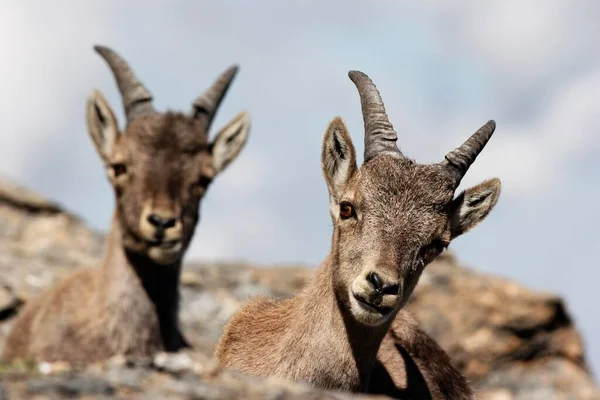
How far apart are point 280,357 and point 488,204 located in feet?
9.33

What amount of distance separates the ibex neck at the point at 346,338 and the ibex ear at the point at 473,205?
165 centimetres

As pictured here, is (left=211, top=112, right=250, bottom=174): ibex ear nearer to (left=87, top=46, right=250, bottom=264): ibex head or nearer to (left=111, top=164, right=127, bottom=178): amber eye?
(left=87, top=46, right=250, bottom=264): ibex head

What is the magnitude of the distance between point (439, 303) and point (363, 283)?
14918 millimetres

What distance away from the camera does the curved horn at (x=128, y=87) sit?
18094mm

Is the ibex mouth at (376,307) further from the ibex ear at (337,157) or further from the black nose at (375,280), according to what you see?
the ibex ear at (337,157)

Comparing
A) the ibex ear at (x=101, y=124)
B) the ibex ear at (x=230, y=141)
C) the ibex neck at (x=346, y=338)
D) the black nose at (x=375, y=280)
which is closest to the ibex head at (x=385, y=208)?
the black nose at (x=375, y=280)

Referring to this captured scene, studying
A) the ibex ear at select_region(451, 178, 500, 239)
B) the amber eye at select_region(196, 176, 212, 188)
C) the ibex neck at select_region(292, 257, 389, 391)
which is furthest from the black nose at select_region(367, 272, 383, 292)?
the amber eye at select_region(196, 176, 212, 188)

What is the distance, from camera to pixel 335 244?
36.8 feet

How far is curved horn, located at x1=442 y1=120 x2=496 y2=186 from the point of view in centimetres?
1175

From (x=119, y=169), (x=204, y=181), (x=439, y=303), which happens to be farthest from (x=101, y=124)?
(x=439, y=303)

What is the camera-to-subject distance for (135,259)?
16391 millimetres

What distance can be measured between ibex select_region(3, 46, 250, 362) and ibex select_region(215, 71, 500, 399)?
12.8 ft

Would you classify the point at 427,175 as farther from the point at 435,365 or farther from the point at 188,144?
the point at 188,144

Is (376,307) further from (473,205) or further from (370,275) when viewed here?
(473,205)
